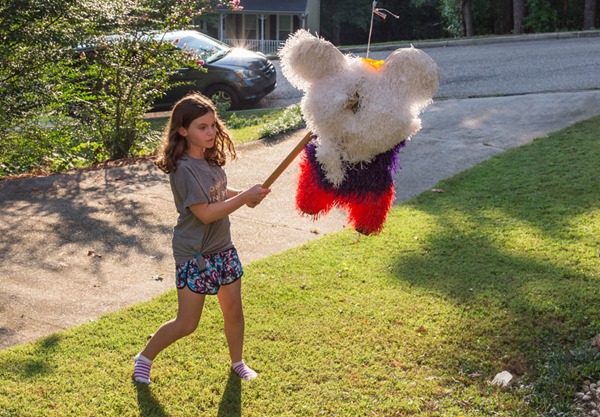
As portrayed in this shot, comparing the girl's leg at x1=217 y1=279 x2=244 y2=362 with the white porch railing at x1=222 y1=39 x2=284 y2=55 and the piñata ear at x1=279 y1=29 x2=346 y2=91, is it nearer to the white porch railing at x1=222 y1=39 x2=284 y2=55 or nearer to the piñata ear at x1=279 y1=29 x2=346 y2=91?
the piñata ear at x1=279 y1=29 x2=346 y2=91

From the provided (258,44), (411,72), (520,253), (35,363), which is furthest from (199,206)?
(258,44)

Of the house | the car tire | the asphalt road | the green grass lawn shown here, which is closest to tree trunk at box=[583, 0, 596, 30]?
the asphalt road

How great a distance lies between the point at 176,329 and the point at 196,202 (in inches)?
27.4

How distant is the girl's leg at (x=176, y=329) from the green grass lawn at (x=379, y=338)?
0.10 meters

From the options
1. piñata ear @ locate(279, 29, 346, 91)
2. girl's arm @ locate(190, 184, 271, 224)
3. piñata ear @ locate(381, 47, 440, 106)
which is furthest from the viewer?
girl's arm @ locate(190, 184, 271, 224)

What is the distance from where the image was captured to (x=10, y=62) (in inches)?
294

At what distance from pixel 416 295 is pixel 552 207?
2.15 meters

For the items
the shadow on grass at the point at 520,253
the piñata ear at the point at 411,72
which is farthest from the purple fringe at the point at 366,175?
the shadow on grass at the point at 520,253

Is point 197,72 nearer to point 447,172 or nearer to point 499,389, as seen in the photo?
point 447,172

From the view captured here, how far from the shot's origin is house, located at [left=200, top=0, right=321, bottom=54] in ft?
104

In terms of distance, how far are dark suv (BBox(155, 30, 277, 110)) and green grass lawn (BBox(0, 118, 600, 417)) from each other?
7.28 metres

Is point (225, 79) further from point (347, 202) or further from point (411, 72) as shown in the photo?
point (411, 72)

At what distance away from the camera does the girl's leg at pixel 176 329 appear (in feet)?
12.2

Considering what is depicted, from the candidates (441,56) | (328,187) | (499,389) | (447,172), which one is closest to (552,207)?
(447,172)
